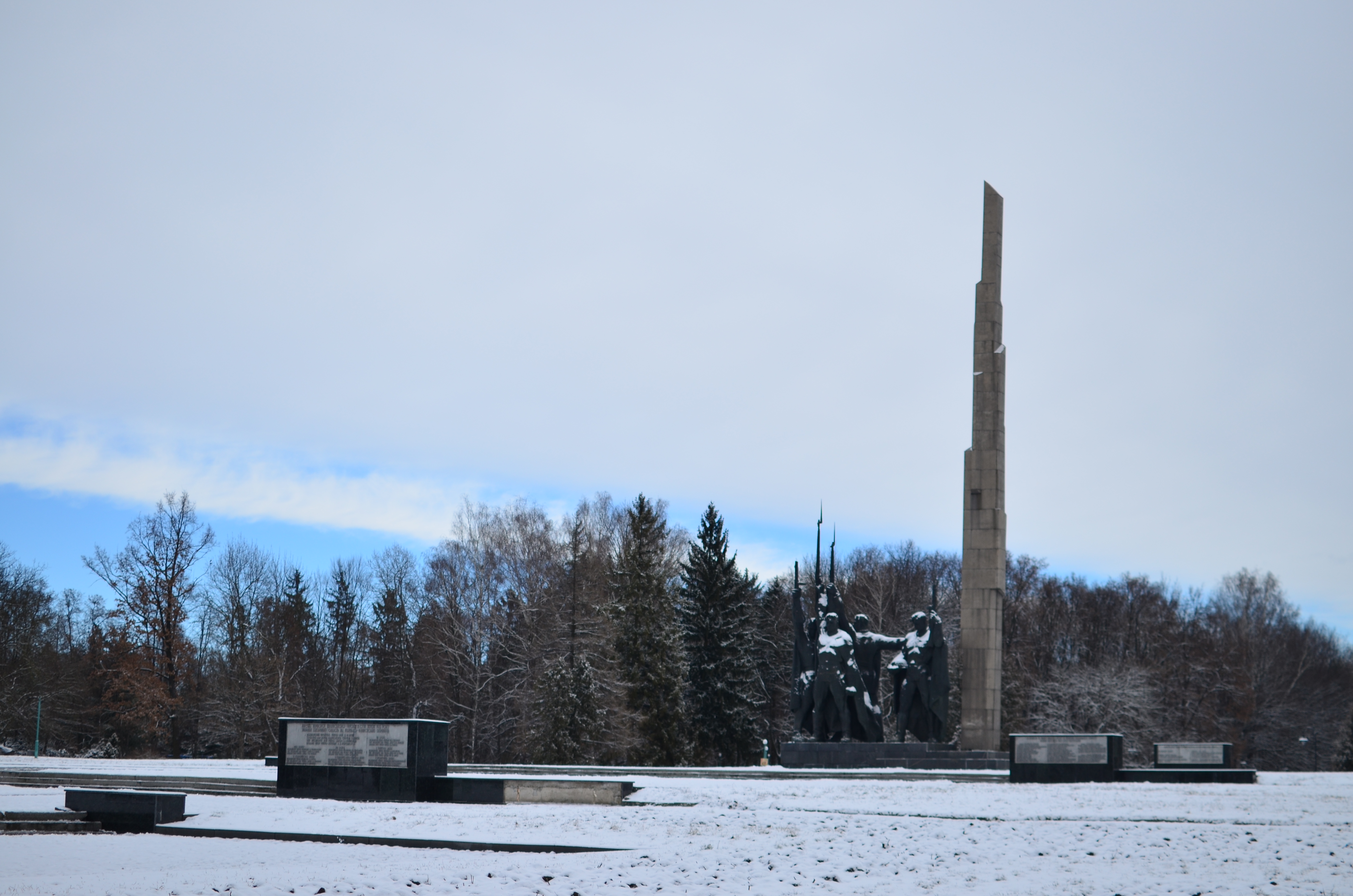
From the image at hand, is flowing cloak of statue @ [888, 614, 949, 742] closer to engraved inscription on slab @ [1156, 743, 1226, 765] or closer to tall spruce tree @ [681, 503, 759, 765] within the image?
engraved inscription on slab @ [1156, 743, 1226, 765]

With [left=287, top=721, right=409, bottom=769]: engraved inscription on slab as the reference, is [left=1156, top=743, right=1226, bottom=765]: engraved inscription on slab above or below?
below

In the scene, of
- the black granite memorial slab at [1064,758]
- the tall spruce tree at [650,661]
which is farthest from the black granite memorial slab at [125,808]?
the tall spruce tree at [650,661]

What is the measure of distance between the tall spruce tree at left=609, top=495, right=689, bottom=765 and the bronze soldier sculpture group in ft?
48.2

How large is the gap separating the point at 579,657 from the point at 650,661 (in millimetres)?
2221

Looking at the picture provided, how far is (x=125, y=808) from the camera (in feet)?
39.1

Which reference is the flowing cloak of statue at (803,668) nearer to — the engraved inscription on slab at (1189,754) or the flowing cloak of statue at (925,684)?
the flowing cloak of statue at (925,684)

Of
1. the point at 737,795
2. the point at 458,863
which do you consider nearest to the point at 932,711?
the point at 737,795

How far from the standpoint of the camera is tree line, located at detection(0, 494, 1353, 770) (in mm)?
38312

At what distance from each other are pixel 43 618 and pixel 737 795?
35702 mm

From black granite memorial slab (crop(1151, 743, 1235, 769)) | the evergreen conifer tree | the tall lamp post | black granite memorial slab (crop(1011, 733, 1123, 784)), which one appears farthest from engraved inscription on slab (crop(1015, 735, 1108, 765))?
the tall lamp post

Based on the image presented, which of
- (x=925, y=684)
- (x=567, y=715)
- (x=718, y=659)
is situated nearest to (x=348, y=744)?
(x=925, y=684)

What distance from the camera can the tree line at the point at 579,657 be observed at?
38.3 metres

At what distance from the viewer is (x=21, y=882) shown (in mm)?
8203

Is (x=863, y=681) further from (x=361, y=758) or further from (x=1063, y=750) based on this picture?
(x=361, y=758)
